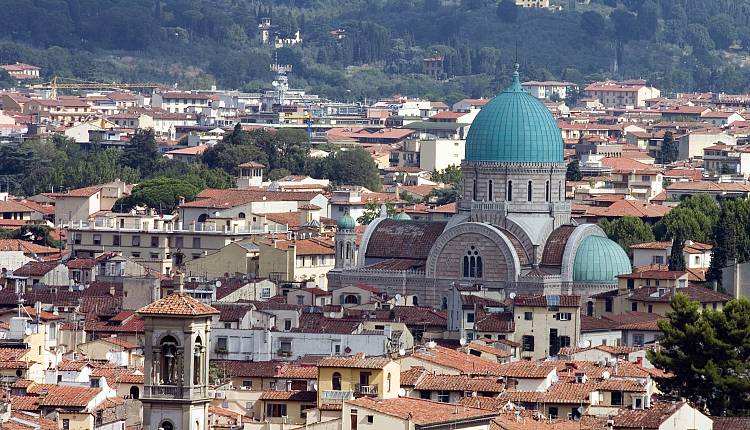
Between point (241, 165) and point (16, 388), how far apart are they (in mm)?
79752

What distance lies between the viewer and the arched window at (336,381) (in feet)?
171

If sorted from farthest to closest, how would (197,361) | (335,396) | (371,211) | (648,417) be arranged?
1. (371,211)
2. (335,396)
3. (648,417)
4. (197,361)

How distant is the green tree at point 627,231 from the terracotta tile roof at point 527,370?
120 ft

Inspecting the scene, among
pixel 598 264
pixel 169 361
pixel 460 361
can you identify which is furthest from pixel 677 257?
pixel 169 361

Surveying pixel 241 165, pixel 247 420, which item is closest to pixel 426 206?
pixel 241 165

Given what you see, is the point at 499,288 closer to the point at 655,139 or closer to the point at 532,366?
the point at 532,366

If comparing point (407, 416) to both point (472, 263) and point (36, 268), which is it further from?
point (36, 268)

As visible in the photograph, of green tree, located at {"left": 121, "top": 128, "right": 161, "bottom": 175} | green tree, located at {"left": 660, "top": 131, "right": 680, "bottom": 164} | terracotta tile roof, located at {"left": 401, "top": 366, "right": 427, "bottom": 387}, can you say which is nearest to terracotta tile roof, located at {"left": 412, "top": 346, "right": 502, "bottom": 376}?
terracotta tile roof, located at {"left": 401, "top": 366, "right": 427, "bottom": 387}

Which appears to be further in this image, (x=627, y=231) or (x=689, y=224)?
(x=689, y=224)

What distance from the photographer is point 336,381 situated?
52.2 metres

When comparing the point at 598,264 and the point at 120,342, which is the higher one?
the point at 598,264

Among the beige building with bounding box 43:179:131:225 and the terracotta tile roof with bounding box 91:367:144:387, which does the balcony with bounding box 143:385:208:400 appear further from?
the beige building with bounding box 43:179:131:225

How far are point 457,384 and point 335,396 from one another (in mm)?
4357

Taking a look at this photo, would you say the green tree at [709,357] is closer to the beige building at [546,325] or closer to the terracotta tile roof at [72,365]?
the terracotta tile roof at [72,365]
